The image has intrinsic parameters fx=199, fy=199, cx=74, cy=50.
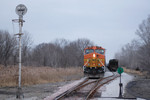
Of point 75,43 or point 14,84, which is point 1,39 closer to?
point 14,84

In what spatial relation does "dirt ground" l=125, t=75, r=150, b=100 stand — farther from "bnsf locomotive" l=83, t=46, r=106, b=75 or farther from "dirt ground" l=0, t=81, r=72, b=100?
"dirt ground" l=0, t=81, r=72, b=100

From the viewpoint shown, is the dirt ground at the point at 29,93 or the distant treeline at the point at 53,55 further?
the distant treeline at the point at 53,55

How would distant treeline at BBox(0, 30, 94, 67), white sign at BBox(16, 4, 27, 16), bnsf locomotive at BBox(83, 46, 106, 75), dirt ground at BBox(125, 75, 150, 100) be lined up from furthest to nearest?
distant treeline at BBox(0, 30, 94, 67)
bnsf locomotive at BBox(83, 46, 106, 75)
dirt ground at BBox(125, 75, 150, 100)
white sign at BBox(16, 4, 27, 16)

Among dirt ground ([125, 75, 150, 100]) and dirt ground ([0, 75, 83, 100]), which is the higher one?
dirt ground ([0, 75, 83, 100])

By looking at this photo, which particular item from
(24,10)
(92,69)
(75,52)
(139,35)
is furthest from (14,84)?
(75,52)

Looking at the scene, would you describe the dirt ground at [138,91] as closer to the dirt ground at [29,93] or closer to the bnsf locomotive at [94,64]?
the bnsf locomotive at [94,64]

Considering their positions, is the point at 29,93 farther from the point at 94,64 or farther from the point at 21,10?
the point at 94,64

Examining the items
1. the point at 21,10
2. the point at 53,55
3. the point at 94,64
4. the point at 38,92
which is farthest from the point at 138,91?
the point at 53,55

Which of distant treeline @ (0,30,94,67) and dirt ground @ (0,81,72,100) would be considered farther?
distant treeline @ (0,30,94,67)

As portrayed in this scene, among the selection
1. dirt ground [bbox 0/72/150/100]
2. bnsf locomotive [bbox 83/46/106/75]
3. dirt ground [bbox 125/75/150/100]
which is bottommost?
dirt ground [bbox 125/75/150/100]

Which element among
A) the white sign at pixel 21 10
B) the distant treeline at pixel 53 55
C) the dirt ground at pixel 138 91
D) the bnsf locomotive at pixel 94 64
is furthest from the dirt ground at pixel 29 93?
the distant treeline at pixel 53 55

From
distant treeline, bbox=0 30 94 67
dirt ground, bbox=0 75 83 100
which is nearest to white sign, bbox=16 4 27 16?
dirt ground, bbox=0 75 83 100

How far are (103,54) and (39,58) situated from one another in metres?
49.4

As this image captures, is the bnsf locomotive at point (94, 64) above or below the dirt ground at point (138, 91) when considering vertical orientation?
above
